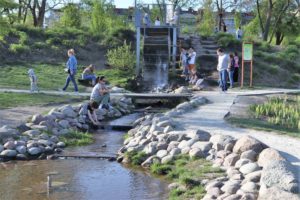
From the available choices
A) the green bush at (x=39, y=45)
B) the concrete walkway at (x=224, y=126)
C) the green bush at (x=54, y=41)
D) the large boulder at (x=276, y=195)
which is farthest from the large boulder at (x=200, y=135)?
the green bush at (x=54, y=41)

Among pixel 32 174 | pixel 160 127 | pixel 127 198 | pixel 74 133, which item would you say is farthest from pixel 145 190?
pixel 74 133

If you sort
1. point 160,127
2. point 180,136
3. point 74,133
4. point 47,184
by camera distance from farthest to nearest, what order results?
point 74,133 < point 160,127 < point 180,136 < point 47,184

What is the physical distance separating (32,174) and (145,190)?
8.22ft

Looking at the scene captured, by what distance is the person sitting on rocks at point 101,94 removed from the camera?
17906mm

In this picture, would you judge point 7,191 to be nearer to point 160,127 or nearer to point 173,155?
point 173,155

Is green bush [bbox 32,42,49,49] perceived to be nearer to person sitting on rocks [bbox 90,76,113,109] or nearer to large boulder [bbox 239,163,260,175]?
person sitting on rocks [bbox 90,76,113,109]

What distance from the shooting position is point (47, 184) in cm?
1067

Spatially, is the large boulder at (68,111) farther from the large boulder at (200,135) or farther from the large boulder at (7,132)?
the large boulder at (200,135)

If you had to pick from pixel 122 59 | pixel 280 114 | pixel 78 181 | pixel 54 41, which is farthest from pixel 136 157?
pixel 54 41

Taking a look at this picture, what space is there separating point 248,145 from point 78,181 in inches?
127

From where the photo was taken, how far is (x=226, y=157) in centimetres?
1098

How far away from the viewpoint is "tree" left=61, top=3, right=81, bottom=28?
1570 inches

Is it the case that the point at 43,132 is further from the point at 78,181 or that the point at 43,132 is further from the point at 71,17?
the point at 71,17

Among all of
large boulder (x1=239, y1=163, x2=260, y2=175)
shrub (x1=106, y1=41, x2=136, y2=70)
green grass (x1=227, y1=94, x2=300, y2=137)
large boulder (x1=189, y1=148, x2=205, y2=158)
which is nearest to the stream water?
large boulder (x1=189, y1=148, x2=205, y2=158)
